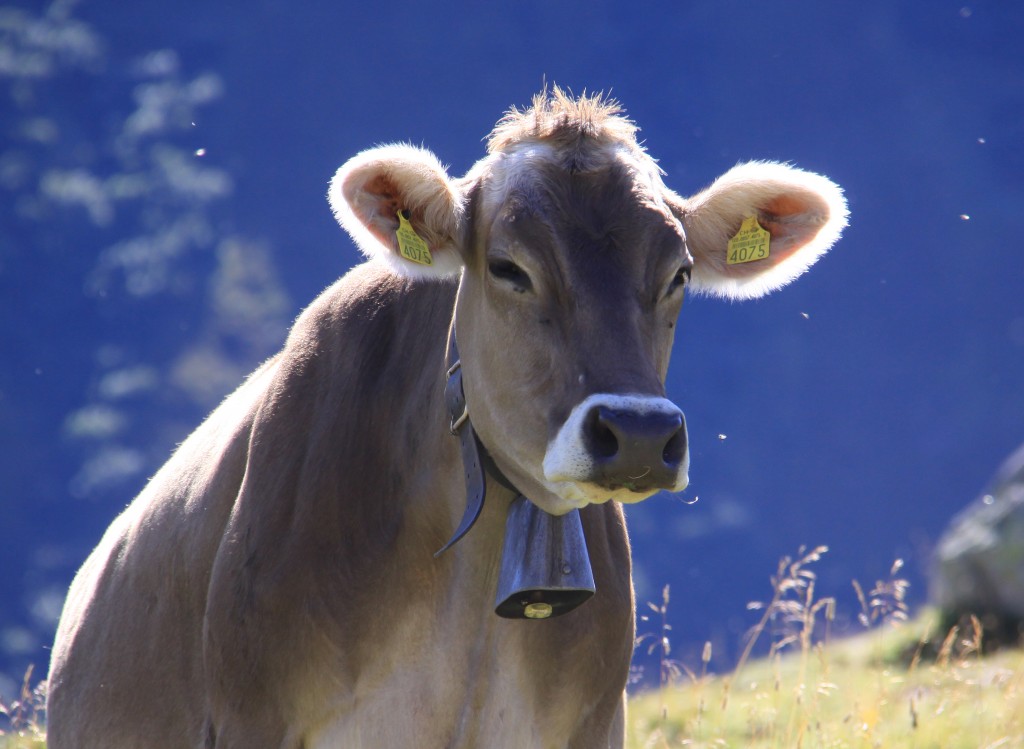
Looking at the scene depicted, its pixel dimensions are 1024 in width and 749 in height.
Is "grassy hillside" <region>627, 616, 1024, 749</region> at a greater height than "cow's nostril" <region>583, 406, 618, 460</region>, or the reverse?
"cow's nostril" <region>583, 406, 618, 460</region>

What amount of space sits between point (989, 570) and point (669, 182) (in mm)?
114884

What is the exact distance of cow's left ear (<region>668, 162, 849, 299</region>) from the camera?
4148mm

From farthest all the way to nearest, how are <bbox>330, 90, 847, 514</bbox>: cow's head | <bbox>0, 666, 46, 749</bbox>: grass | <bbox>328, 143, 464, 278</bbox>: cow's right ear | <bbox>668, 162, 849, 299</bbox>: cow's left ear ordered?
1. <bbox>0, 666, 46, 749</bbox>: grass
2. <bbox>668, 162, 849, 299</bbox>: cow's left ear
3. <bbox>328, 143, 464, 278</bbox>: cow's right ear
4. <bbox>330, 90, 847, 514</bbox>: cow's head

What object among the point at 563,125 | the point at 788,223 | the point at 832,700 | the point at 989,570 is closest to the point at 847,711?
the point at 832,700

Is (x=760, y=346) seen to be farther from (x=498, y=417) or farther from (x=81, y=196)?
(x=498, y=417)

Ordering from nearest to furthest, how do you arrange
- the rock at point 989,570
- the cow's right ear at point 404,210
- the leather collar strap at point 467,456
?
1. the leather collar strap at point 467,456
2. the cow's right ear at point 404,210
3. the rock at point 989,570

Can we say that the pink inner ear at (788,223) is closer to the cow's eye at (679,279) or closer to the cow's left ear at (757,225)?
the cow's left ear at (757,225)

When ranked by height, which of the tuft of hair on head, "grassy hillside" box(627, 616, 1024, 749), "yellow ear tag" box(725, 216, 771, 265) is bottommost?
"grassy hillside" box(627, 616, 1024, 749)

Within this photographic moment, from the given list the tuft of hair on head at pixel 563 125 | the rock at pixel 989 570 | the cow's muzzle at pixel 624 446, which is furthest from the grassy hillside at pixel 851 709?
the tuft of hair on head at pixel 563 125

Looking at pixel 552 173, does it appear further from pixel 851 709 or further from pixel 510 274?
pixel 851 709

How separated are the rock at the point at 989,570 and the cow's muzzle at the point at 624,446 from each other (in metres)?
9.59

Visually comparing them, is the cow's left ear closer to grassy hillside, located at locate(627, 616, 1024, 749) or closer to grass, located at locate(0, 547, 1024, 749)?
grass, located at locate(0, 547, 1024, 749)

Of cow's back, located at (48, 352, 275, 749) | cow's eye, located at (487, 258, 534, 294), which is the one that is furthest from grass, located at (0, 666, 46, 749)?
cow's eye, located at (487, 258, 534, 294)

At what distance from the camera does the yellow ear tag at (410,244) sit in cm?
381
